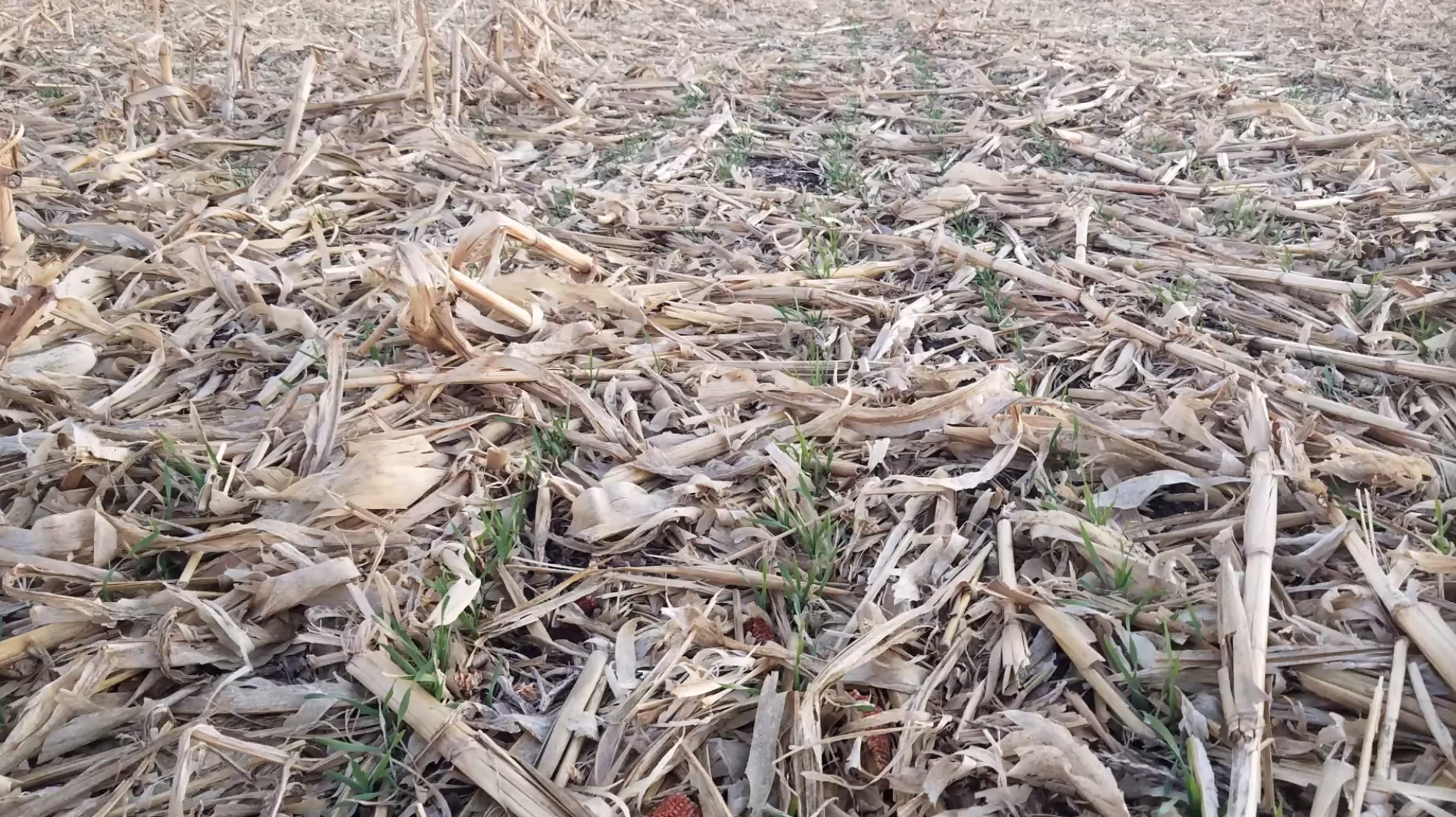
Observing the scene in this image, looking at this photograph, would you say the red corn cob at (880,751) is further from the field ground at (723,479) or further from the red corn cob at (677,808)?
the red corn cob at (677,808)

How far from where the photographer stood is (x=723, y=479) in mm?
1626

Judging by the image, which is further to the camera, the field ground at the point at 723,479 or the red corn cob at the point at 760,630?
the red corn cob at the point at 760,630

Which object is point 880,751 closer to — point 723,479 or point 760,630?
point 760,630

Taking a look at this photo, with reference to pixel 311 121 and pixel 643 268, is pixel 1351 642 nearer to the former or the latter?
pixel 643 268

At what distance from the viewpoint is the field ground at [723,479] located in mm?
1146

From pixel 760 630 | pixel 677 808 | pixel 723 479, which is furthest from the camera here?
pixel 723 479

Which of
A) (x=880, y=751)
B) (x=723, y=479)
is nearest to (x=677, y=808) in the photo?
(x=880, y=751)

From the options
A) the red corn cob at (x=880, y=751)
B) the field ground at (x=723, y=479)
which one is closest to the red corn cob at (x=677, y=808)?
the field ground at (x=723, y=479)

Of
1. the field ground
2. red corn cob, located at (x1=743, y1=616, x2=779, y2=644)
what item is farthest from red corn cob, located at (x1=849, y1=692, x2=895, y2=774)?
red corn cob, located at (x1=743, y1=616, x2=779, y2=644)

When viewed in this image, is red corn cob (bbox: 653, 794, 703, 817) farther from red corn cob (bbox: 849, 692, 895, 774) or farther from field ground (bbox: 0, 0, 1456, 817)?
red corn cob (bbox: 849, 692, 895, 774)

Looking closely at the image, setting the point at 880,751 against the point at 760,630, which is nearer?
the point at 880,751

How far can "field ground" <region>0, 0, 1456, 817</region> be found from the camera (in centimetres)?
115

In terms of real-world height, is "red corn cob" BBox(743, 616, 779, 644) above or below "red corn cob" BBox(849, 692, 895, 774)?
below

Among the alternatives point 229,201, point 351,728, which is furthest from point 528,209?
point 351,728
